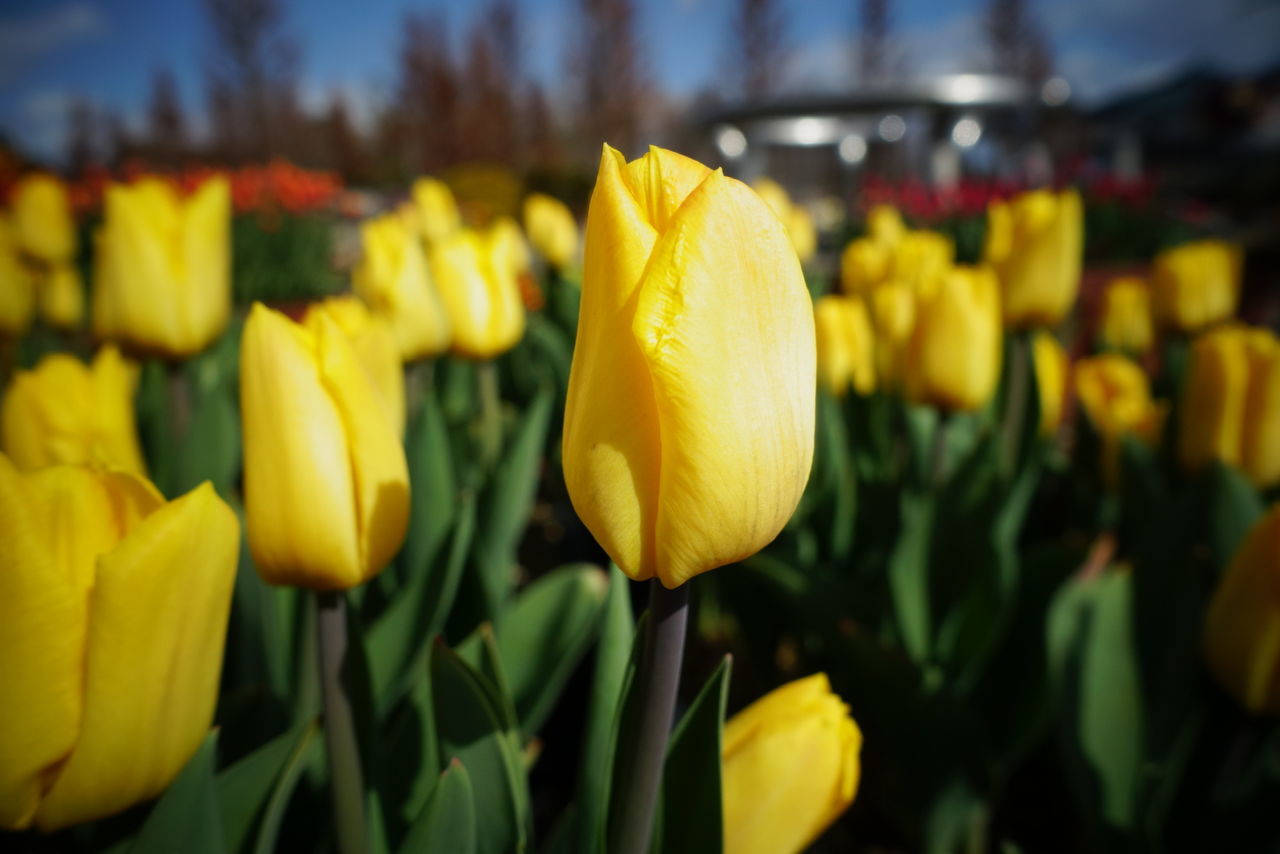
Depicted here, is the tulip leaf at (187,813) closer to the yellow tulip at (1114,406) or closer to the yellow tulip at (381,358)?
the yellow tulip at (381,358)

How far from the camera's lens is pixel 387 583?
1.05m

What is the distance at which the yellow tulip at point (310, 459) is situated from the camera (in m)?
0.58

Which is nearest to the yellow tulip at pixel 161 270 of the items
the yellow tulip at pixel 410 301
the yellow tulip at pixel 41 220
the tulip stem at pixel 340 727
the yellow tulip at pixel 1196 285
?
the yellow tulip at pixel 410 301

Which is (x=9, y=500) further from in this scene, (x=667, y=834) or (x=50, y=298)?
(x=50, y=298)

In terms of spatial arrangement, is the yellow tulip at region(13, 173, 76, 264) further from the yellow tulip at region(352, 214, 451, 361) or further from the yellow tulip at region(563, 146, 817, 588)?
the yellow tulip at region(563, 146, 817, 588)

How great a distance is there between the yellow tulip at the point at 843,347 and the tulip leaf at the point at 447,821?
4.30 ft

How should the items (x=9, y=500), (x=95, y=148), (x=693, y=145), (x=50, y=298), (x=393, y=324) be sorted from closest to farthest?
(x=9, y=500) < (x=393, y=324) < (x=50, y=298) < (x=693, y=145) < (x=95, y=148)

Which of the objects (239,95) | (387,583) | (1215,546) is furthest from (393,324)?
(239,95)

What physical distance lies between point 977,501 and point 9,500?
1.19m

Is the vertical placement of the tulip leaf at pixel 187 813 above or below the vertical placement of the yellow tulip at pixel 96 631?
below

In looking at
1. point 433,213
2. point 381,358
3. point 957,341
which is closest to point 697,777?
point 381,358

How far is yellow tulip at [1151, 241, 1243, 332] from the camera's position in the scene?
1.96 meters

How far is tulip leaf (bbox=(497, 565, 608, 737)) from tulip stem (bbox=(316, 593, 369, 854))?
26 centimetres

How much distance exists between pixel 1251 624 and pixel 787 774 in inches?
22.7
